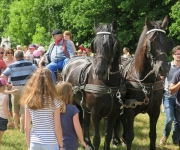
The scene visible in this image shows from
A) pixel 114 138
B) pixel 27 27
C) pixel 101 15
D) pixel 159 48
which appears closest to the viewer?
pixel 159 48

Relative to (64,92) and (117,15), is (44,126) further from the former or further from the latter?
(117,15)

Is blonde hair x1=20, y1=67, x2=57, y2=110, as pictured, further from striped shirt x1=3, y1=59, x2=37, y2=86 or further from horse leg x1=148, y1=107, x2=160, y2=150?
striped shirt x1=3, y1=59, x2=37, y2=86

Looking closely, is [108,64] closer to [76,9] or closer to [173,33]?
[173,33]

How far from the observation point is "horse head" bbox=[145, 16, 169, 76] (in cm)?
512

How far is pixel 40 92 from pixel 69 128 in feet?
2.41

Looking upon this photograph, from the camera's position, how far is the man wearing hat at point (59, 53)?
784cm

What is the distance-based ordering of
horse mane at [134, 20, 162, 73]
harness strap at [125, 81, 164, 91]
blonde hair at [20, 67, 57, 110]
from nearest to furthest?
blonde hair at [20, 67, 57, 110] → horse mane at [134, 20, 162, 73] → harness strap at [125, 81, 164, 91]

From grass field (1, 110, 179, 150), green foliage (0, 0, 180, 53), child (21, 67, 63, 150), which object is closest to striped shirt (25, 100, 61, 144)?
child (21, 67, 63, 150)

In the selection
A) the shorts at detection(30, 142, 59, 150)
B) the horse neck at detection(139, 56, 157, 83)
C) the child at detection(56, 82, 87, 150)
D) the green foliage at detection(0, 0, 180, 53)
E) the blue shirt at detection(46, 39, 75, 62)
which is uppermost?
the green foliage at detection(0, 0, 180, 53)

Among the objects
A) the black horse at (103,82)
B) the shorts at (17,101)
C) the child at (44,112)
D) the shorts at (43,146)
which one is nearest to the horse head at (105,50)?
the black horse at (103,82)

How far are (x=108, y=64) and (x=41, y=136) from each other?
190 centimetres

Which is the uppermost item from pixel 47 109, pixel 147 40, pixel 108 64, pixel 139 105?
pixel 147 40

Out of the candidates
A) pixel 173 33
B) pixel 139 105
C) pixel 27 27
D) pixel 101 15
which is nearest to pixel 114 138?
pixel 139 105

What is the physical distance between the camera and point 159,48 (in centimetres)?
526
